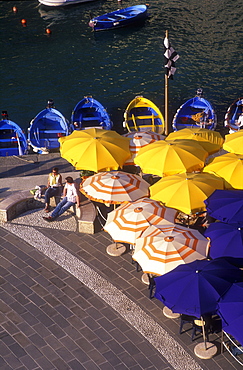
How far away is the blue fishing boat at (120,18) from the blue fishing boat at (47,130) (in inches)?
807

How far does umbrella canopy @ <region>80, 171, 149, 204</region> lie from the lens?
19.3 metres

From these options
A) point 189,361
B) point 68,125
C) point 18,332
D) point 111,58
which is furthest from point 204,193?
point 111,58

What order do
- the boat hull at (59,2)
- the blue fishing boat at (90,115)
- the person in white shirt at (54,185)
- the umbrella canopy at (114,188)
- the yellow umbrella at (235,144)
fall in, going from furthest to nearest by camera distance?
the boat hull at (59,2) < the blue fishing boat at (90,115) < the yellow umbrella at (235,144) < the person in white shirt at (54,185) < the umbrella canopy at (114,188)

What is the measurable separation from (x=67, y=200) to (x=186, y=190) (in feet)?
15.5

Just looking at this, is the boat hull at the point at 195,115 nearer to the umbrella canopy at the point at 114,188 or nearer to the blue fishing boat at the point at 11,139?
the blue fishing boat at the point at 11,139

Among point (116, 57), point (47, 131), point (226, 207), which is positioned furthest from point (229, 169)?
point (116, 57)

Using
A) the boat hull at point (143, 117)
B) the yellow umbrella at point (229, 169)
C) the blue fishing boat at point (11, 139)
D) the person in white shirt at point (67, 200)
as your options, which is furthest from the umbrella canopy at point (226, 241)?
the blue fishing boat at point (11, 139)

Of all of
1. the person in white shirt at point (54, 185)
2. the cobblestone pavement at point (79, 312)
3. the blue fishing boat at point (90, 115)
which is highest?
the person in white shirt at point (54, 185)

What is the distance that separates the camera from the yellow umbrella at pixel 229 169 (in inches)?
779

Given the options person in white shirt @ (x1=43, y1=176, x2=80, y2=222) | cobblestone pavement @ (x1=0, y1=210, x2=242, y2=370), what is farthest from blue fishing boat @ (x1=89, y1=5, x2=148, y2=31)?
cobblestone pavement @ (x1=0, y1=210, x2=242, y2=370)

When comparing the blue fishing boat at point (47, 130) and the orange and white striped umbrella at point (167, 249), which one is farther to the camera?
the blue fishing boat at point (47, 130)

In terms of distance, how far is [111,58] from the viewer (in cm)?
4538

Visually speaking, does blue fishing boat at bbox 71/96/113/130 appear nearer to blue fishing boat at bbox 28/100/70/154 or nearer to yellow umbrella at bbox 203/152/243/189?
blue fishing boat at bbox 28/100/70/154

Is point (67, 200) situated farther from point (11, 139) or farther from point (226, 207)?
point (11, 139)
